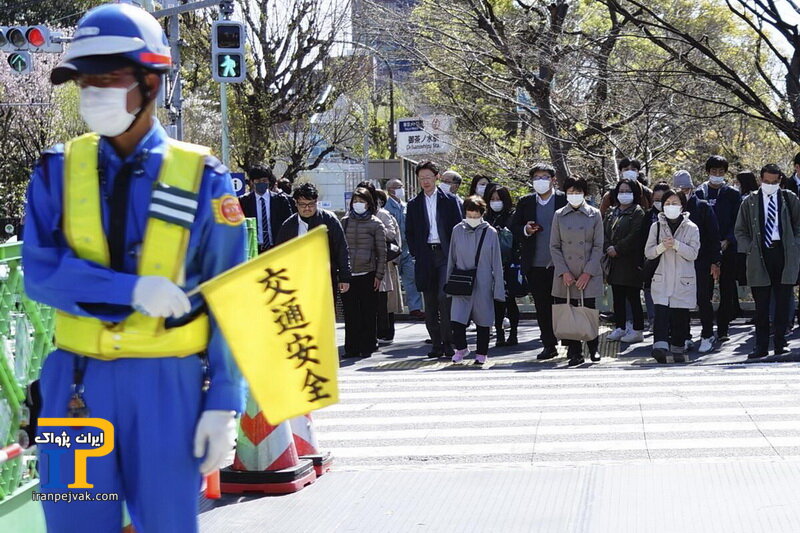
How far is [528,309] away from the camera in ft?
57.1

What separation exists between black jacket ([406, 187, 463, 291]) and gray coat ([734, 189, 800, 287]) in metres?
3.05

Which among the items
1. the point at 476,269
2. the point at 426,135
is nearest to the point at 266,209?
the point at 476,269

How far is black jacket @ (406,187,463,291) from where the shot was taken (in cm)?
1273

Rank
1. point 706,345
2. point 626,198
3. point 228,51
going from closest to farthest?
point 706,345, point 626,198, point 228,51

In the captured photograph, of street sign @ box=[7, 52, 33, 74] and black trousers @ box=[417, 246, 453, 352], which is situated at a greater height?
street sign @ box=[7, 52, 33, 74]

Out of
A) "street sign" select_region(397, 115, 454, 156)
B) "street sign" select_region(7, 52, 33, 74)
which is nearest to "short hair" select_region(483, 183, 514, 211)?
Answer: "street sign" select_region(397, 115, 454, 156)

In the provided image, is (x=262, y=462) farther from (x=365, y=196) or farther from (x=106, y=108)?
(x=365, y=196)

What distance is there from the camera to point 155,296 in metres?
3.23

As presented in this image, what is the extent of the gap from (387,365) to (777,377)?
399 centimetres

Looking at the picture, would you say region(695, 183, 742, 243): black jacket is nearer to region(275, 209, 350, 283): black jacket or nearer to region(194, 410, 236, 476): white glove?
region(275, 209, 350, 283): black jacket

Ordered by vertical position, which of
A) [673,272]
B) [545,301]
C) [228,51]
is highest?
[228,51]

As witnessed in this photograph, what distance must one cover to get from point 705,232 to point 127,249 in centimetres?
1005

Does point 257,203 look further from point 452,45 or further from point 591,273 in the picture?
point 452,45

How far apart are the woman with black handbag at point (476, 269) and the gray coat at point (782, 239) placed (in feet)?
8.15
